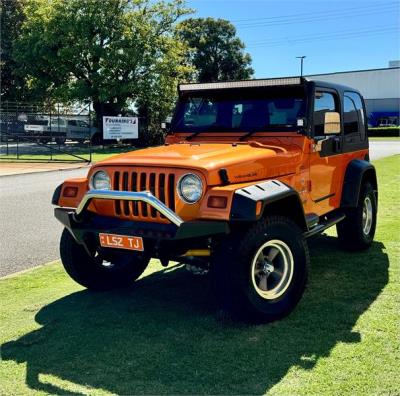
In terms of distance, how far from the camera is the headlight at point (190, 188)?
12.9ft

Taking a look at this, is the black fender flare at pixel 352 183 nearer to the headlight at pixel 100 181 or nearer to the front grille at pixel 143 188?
the front grille at pixel 143 188

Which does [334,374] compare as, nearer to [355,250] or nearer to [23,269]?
[355,250]

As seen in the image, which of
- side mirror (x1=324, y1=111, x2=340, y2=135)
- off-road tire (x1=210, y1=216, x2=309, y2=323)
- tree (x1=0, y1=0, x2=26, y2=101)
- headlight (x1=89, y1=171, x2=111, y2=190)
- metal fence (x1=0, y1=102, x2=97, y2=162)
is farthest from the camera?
tree (x1=0, y1=0, x2=26, y2=101)

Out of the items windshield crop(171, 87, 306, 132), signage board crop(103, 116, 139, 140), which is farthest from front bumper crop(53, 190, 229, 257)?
signage board crop(103, 116, 139, 140)

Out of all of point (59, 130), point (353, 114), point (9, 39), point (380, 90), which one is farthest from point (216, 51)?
point (353, 114)

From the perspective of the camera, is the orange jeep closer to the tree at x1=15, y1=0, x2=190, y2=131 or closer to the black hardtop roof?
the black hardtop roof

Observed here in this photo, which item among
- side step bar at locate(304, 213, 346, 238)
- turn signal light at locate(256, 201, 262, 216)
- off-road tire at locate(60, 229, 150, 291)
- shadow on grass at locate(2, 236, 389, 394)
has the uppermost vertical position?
turn signal light at locate(256, 201, 262, 216)

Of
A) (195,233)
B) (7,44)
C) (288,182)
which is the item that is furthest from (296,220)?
(7,44)

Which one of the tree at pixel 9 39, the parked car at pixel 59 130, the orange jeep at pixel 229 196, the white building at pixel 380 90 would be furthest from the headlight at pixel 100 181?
the white building at pixel 380 90

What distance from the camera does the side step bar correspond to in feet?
16.1

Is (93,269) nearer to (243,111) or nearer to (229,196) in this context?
(229,196)

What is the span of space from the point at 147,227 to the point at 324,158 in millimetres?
2289

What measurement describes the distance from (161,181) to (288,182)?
1270mm

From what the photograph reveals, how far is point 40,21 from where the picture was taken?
33.3m
